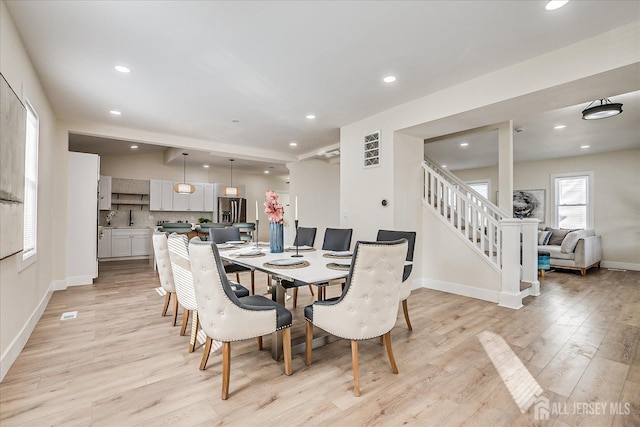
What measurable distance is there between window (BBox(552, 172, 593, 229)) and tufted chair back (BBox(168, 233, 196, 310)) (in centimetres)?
847

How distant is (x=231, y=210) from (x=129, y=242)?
287cm

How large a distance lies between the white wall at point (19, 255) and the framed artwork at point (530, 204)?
8.98m

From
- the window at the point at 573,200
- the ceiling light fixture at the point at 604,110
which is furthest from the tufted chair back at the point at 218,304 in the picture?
the window at the point at 573,200

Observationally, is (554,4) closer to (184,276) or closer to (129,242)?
(184,276)

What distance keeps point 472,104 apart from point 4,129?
13.2 feet

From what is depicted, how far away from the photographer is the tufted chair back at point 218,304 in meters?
1.85

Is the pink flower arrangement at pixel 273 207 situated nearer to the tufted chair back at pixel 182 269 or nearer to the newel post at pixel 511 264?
the tufted chair back at pixel 182 269

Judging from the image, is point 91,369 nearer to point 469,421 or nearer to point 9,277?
point 9,277

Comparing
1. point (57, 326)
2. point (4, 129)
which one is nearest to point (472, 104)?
point (4, 129)

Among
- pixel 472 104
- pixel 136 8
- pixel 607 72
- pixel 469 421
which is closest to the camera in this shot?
pixel 469 421

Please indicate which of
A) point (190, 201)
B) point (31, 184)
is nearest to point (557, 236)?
point (31, 184)

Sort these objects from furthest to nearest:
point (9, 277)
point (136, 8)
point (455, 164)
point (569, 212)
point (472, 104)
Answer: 1. point (455, 164)
2. point (569, 212)
3. point (472, 104)
4. point (9, 277)
5. point (136, 8)

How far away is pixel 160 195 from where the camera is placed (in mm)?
8062

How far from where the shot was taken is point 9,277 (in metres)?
2.28
